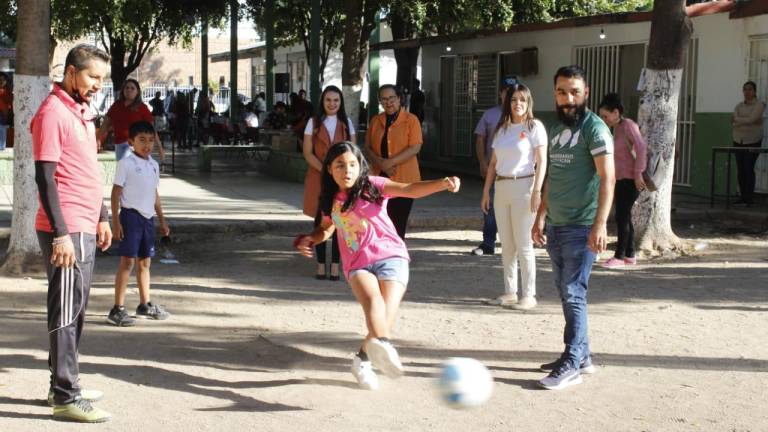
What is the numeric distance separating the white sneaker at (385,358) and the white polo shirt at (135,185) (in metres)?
2.69

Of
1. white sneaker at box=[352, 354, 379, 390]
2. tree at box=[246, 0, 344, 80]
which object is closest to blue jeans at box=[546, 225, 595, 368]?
white sneaker at box=[352, 354, 379, 390]

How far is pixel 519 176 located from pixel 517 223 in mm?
357

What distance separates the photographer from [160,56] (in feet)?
246

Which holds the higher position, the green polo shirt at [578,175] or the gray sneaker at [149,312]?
the green polo shirt at [578,175]

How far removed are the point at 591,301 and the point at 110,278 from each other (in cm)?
423

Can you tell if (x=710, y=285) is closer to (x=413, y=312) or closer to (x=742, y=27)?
(x=413, y=312)

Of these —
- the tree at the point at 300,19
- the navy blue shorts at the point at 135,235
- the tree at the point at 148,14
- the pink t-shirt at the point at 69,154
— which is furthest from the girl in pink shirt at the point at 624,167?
the tree at the point at 148,14

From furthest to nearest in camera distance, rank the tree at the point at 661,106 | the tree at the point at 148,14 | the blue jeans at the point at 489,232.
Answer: the tree at the point at 148,14 < the tree at the point at 661,106 < the blue jeans at the point at 489,232

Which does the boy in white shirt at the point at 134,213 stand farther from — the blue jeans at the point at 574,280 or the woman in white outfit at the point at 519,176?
the blue jeans at the point at 574,280

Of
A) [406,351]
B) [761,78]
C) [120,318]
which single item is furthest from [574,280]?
[761,78]

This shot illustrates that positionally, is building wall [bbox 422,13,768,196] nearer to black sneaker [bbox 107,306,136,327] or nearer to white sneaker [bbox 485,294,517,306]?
white sneaker [bbox 485,294,517,306]

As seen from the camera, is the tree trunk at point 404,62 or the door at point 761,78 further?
the tree trunk at point 404,62

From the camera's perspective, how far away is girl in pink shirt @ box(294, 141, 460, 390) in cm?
570

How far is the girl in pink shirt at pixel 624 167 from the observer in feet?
32.0
